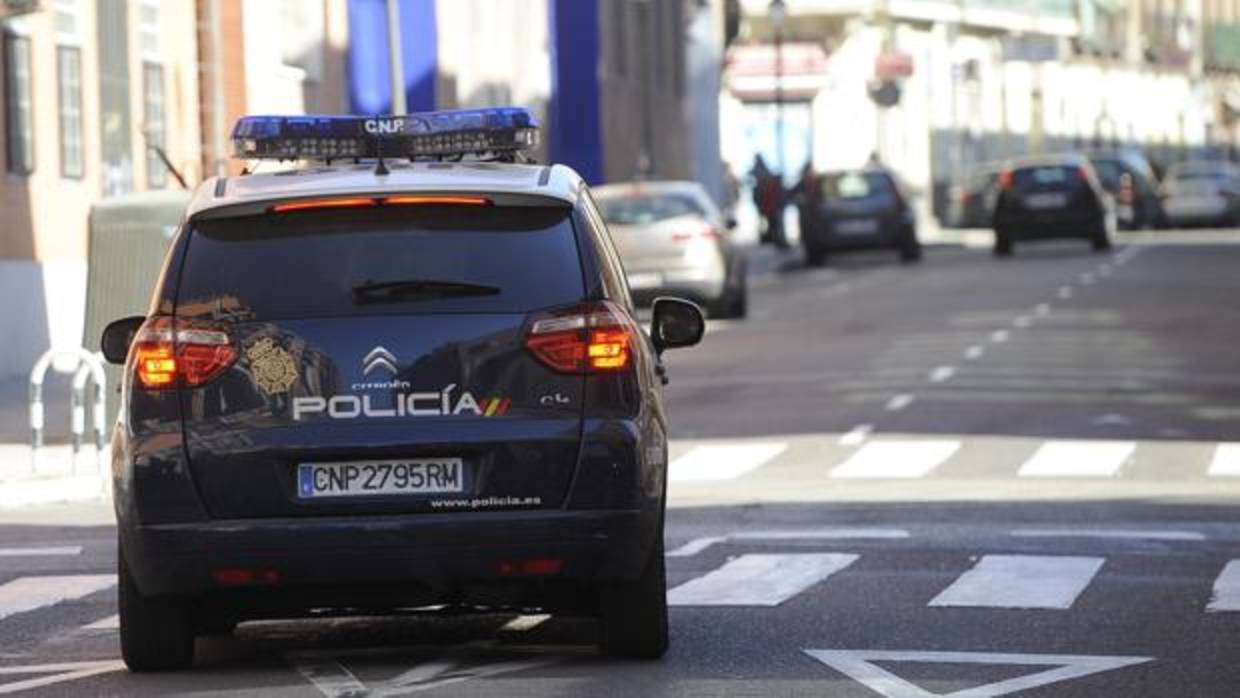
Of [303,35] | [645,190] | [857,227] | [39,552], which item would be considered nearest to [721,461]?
[39,552]

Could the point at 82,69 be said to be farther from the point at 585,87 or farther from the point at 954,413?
the point at 585,87

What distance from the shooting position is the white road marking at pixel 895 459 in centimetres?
2093

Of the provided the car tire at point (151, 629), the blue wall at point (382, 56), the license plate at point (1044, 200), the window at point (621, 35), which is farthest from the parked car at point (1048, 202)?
the car tire at point (151, 629)

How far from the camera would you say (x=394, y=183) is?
10719mm

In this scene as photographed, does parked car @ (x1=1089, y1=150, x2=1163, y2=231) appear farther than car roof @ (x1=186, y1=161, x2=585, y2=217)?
Yes

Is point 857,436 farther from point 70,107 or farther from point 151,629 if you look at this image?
point 151,629

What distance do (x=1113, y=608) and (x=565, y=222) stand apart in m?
2.92

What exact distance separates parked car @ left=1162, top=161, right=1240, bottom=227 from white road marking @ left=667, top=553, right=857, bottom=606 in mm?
61867

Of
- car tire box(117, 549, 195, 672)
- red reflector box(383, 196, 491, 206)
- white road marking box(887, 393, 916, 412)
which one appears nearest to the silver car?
white road marking box(887, 393, 916, 412)

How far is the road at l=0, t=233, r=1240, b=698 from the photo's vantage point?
1065cm

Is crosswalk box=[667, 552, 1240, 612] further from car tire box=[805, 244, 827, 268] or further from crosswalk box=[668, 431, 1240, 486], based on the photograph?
car tire box=[805, 244, 827, 268]

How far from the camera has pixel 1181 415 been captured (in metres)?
25.1

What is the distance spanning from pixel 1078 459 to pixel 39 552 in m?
7.69

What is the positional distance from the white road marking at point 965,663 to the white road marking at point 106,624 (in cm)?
260
